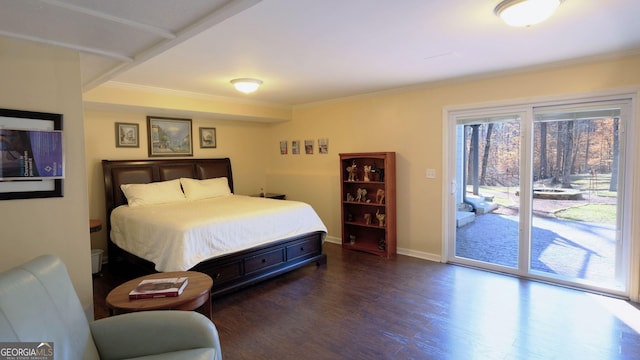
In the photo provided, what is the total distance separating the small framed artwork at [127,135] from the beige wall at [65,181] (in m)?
2.79

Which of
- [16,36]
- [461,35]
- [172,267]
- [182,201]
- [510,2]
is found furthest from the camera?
[182,201]

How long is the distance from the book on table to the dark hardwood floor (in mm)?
661

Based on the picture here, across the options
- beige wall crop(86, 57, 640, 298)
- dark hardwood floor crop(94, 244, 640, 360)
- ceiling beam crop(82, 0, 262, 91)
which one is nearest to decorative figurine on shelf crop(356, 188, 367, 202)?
beige wall crop(86, 57, 640, 298)

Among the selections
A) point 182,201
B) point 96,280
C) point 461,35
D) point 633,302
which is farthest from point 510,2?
point 96,280

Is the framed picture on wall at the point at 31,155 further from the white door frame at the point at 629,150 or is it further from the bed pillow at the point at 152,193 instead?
the white door frame at the point at 629,150

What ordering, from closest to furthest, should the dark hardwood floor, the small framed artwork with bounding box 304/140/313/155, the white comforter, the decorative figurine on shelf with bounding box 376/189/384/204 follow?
the dark hardwood floor < the white comforter < the decorative figurine on shelf with bounding box 376/189/384/204 < the small framed artwork with bounding box 304/140/313/155

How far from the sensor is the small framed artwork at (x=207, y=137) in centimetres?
543

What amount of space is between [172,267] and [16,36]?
1.92 metres

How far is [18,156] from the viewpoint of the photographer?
5.97ft

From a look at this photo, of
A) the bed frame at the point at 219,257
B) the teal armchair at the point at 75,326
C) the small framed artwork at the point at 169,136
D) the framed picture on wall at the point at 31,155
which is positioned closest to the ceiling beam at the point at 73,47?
the framed picture on wall at the point at 31,155

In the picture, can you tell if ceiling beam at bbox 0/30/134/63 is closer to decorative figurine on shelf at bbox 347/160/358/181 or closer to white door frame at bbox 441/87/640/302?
decorative figurine on shelf at bbox 347/160/358/181

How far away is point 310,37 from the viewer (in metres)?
2.54

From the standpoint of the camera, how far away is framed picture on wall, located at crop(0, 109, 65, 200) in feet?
5.89

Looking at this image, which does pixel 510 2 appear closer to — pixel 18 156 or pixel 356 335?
pixel 356 335
